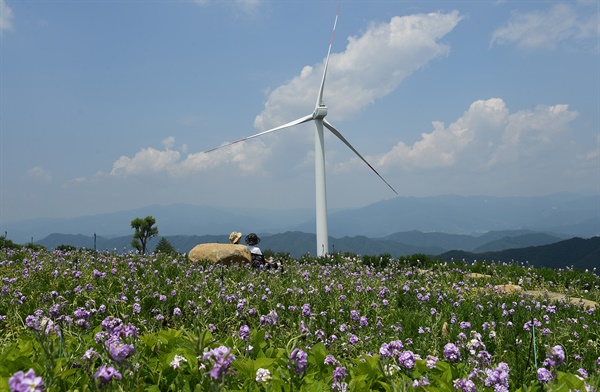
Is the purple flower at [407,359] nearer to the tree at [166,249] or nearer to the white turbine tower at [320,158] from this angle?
the tree at [166,249]

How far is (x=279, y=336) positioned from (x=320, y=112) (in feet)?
78.2

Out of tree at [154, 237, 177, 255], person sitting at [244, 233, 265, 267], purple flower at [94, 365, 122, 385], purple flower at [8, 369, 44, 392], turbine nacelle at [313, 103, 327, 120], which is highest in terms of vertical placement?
turbine nacelle at [313, 103, 327, 120]

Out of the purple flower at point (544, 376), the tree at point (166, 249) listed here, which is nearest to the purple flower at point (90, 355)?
the purple flower at point (544, 376)

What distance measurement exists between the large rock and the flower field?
26.9 inches

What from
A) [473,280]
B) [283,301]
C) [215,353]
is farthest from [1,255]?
[473,280]

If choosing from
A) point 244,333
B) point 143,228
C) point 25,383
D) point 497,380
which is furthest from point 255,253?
point 143,228

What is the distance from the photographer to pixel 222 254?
645 inches

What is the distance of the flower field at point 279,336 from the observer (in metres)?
3.57

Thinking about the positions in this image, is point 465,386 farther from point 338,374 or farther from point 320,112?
point 320,112

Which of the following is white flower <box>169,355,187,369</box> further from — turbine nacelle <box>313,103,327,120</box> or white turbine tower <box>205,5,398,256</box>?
turbine nacelle <box>313,103,327,120</box>

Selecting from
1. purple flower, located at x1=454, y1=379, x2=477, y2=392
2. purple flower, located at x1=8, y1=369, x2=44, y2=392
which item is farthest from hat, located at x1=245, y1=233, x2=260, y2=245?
purple flower, located at x1=8, y1=369, x2=44, y2=392

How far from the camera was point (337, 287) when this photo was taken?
424 inches

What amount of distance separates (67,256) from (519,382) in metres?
15.9

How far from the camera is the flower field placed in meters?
3.57
